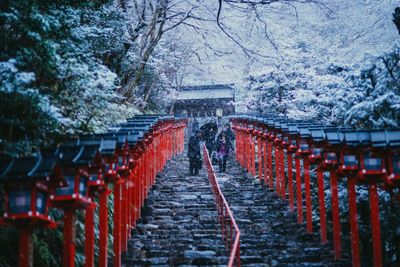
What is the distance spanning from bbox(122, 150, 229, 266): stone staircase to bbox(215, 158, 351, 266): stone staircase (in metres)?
0.71

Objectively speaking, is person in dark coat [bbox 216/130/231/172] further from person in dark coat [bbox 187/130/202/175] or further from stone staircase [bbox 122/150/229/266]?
stone staircase [bbox 122/150/229/266]

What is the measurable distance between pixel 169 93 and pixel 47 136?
22280mm

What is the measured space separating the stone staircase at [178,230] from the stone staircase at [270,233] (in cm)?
71

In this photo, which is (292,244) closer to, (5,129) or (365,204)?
(365,204)

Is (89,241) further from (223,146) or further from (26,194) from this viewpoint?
(223,146)

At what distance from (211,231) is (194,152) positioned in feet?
17.1

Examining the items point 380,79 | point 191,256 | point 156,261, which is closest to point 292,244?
point 191,256

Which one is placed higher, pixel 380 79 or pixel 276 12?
pixel 276 12

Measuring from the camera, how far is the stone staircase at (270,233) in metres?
7.73

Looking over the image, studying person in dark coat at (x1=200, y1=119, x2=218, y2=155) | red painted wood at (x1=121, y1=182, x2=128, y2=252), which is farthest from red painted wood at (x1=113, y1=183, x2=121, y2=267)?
person in dark coat at (x1=200, y1=119, x2=218, y2=155)

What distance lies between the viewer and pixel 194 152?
1400 centimetres

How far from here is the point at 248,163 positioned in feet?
47.9

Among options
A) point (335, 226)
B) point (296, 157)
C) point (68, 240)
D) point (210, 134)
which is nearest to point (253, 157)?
point (210, 134)

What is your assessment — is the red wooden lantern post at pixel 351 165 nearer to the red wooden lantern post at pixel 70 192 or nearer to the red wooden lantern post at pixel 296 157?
the red wooden lantern post at pixel 296 157
